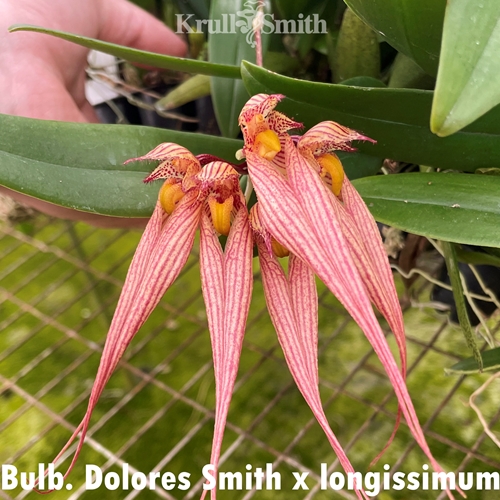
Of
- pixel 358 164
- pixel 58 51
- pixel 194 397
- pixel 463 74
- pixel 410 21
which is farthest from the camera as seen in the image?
pixel 194 397

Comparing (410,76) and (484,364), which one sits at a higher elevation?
(410,76)

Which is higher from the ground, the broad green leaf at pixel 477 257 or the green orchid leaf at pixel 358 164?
the green orchid leaf at pixel 358 164

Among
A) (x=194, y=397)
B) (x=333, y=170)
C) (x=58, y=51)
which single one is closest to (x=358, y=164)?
(x=333, y=170)

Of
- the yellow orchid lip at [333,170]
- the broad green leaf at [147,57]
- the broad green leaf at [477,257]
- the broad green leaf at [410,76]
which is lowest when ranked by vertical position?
the broad green leaf at [477,257]

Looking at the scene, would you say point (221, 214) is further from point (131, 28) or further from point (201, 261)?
point (131, 28)

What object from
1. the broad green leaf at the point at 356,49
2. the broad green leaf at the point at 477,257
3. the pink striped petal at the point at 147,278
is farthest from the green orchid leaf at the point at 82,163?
the broad green leaf at the point at 477,257

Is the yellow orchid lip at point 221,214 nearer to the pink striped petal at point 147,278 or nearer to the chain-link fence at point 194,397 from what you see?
the pink striped petal at point 147,278

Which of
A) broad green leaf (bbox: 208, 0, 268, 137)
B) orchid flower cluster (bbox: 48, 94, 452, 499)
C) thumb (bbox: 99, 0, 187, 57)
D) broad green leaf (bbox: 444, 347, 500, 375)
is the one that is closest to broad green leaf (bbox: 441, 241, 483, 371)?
broad green leaf (bbox: 444, 347, 500, 375)

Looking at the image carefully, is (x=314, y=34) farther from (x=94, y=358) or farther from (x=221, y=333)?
(x=94, y=358)

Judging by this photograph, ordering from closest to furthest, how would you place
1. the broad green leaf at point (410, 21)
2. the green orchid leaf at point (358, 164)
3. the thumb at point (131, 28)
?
the broad green leaf at point (410, 21) < the green orchid leaf at point (358, 164) < the thumb at point (131, 28)
